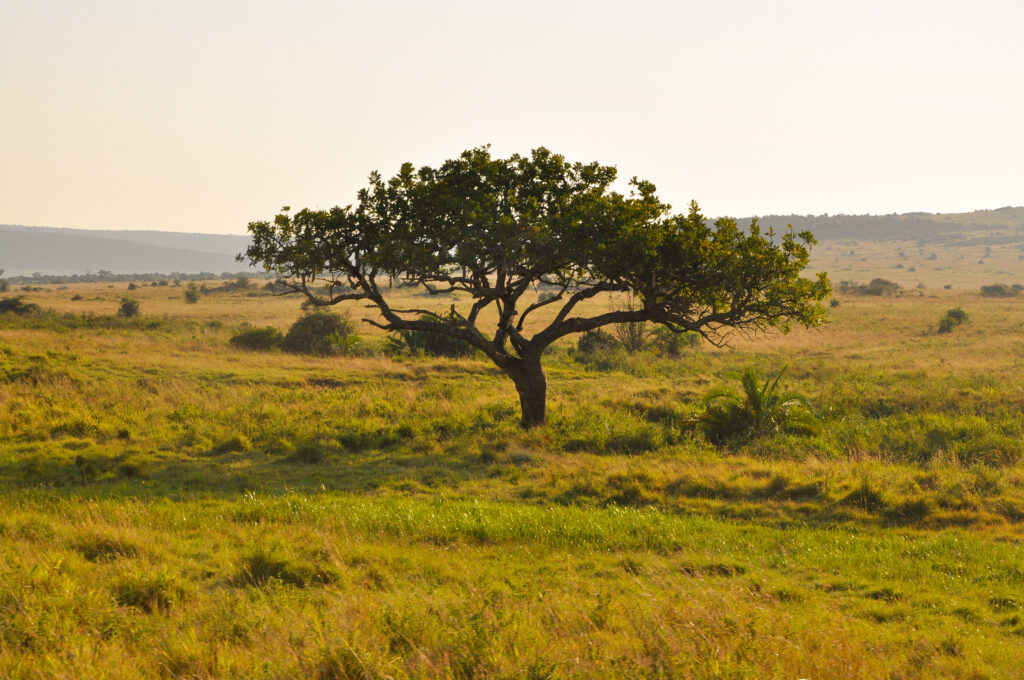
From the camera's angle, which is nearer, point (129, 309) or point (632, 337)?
point (632, 337)

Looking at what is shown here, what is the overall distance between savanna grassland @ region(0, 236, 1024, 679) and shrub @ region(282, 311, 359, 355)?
24.7ft

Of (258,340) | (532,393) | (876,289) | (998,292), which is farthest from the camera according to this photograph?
(876,289)

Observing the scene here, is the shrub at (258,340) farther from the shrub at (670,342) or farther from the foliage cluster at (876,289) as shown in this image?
the foliage cluster at (876,289)

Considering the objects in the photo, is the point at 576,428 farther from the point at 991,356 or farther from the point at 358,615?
the point at 991,356

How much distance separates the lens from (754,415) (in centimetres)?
1609

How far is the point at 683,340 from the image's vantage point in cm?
3547

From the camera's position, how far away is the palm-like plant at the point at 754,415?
16.0m

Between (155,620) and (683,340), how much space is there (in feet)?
106

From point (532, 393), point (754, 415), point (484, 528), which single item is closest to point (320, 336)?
point (532, 393)

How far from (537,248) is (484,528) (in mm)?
7867

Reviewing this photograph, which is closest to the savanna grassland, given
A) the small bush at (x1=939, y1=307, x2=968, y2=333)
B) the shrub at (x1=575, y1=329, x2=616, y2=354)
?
the shrub at (x1=575, y1=329, x2=616, y2=354)

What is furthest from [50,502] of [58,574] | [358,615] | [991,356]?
[991,356]

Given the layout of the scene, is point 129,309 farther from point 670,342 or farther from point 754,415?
point 754,415

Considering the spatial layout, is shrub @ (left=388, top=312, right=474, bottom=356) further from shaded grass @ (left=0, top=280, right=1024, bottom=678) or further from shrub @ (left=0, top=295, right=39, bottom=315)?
shrub @ (left=0, top=295, right=39, bottom=315)
